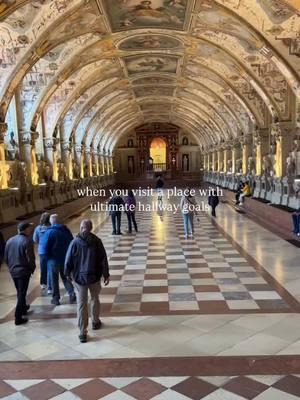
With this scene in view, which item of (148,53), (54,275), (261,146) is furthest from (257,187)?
(54,275)

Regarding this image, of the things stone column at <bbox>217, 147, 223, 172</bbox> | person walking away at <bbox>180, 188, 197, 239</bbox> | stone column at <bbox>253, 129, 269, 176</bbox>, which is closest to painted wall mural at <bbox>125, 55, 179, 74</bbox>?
stone column at <bbox>253, 129, 269, 176</bbox>

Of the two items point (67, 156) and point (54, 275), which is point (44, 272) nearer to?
point (54, 275)

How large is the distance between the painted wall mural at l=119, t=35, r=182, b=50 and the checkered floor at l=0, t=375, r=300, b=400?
13615 millimetres

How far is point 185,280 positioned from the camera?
7.68m

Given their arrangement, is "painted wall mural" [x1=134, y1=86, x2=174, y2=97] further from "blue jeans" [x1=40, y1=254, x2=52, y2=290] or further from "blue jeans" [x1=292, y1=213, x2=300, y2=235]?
"blue jeans" [x1=40, y1=254, x2=52, y2=290]

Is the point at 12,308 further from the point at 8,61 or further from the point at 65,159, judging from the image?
the point at 65,159

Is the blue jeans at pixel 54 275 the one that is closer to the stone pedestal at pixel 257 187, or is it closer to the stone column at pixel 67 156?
the stone pedestal at pixel 257 187

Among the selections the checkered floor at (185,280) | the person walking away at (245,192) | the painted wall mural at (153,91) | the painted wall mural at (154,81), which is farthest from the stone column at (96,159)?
the checkered floor at (185,280)

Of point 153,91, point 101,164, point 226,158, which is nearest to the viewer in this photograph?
point 153,91

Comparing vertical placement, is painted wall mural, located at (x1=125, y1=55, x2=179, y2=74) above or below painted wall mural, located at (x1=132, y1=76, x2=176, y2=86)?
below

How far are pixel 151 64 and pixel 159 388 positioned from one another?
18156 millimetres

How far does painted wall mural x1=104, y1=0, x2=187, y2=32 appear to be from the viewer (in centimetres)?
1166

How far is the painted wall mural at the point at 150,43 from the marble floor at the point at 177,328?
9173mm

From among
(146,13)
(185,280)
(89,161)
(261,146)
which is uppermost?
(146,13)
